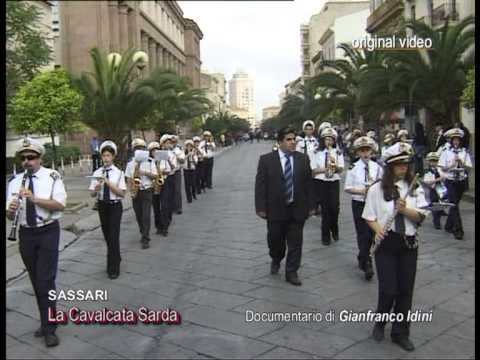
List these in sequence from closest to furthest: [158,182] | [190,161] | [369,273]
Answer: [369,273] → [158,182] → [190,161]

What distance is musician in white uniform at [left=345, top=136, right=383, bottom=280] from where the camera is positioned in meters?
6.78

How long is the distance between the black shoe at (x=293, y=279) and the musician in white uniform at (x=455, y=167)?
3.63 m

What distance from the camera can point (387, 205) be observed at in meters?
4.71

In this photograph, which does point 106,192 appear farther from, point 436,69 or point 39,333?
point 436,69

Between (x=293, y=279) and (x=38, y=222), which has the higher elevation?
(x=38, y=222)

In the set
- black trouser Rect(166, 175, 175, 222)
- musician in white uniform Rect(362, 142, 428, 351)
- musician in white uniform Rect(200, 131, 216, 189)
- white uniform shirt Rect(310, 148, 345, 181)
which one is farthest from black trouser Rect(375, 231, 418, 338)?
musician in white uniform Rect(200, 131, 216, 189)

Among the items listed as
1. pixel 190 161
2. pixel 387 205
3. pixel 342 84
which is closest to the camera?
pixel 387 205

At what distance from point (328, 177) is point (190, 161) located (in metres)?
7.10

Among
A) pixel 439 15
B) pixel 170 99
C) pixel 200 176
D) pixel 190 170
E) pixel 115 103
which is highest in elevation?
pixel 439 15

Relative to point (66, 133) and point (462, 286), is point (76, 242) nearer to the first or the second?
point (66, 133)

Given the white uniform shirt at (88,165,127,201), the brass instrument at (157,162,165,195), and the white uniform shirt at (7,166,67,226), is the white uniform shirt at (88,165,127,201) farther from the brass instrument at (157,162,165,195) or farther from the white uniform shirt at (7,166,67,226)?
the brass instrument at (157,162,165,195)

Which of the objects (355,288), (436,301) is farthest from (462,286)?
(355,288)

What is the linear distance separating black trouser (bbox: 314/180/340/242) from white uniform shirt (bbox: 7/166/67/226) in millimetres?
4353

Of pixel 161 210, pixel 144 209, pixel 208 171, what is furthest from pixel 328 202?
pixel 208 171
